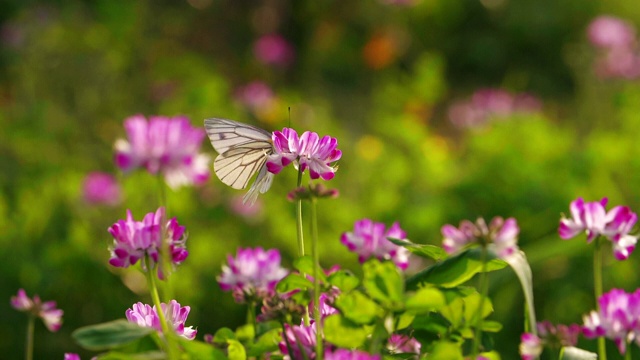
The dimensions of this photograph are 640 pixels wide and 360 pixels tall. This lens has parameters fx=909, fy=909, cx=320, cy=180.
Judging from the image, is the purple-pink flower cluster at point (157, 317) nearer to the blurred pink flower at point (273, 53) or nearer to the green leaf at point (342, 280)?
the green leaf at point (342, 280)

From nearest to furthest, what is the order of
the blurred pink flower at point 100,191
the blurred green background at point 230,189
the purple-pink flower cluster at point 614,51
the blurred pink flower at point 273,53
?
the blurred green background at point 230,189
the blurred pink flower at point 100,191
the purple-pink flower cluster at point 614,51
the blurred pink flower at point 273,53

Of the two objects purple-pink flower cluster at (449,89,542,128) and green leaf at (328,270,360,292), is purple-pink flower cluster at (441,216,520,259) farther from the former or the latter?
purple-pink flower cluster at (449,89,542,128)

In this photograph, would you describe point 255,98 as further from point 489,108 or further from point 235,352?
point 235,352

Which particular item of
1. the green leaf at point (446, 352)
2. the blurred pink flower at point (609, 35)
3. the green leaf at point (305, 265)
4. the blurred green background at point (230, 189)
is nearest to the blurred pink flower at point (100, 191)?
the blurred green background at point (230, 189)

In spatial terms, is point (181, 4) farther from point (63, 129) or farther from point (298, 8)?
point (63, 129)

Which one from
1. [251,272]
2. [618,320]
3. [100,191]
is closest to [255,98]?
[100,191]

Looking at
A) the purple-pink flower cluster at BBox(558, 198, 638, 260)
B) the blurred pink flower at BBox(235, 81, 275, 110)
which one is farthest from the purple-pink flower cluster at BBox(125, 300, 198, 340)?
the blurred pink flower at BBox(235, 81, 275, 110)
